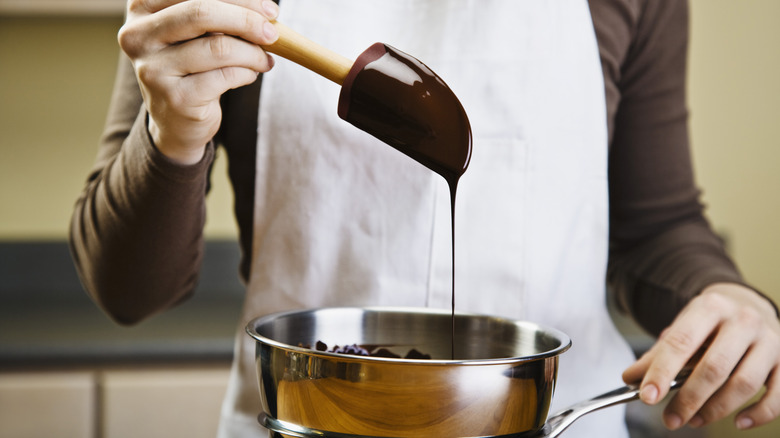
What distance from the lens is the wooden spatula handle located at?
1.66ft

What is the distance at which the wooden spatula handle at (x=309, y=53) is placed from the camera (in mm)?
505

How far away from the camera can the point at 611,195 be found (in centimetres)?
91

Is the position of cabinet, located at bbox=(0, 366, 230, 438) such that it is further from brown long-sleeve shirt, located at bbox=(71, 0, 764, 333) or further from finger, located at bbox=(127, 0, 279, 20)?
finger, located at bbox=(127, 0, 279, 20)

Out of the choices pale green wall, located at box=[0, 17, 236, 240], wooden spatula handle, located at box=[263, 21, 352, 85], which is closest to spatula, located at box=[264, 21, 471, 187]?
wooden spatula handle, located at box=[263, 21, 352, 85]

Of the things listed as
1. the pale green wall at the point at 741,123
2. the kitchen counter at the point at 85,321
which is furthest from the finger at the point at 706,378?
the pale green wall at the point at 741,123

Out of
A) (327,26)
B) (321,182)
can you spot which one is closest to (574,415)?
(321,182)

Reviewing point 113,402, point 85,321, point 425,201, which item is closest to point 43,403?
point 113,402

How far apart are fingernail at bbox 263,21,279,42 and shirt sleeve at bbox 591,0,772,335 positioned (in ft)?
1.48

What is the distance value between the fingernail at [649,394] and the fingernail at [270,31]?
0.36 metres

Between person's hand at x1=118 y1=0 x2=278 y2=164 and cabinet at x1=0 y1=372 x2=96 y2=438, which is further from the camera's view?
cabinet at x1=0 y1=372 x2=96 y2=438

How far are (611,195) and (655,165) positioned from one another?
69 millimetres

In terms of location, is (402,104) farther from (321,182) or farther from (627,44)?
(627,44)

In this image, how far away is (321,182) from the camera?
2.44 feet

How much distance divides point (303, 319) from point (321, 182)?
0.69 ft
